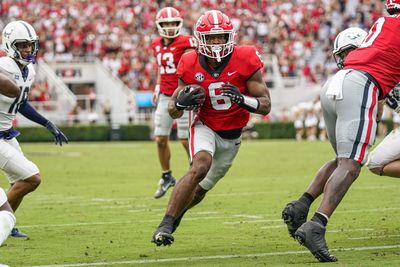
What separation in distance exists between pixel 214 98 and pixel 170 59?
4.59 metres

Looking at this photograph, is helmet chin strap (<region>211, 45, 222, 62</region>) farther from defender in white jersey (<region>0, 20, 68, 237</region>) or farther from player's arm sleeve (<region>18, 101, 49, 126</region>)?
player's arm sleeve (<region>18, 101, 49, 126</region>)

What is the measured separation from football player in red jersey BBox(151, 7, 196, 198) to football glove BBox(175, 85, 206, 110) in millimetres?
4513

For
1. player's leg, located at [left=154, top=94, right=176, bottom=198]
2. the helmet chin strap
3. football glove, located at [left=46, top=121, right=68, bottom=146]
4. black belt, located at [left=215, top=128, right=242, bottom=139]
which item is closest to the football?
the helmet chin strap

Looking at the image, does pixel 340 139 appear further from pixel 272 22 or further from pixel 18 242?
pixel 272 22

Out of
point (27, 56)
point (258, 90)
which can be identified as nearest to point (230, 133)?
point (258, 90)

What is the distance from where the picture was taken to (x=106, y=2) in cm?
3488

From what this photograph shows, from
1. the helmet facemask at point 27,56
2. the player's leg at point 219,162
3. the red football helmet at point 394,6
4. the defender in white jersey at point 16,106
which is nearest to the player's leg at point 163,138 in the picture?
the defender in white jersey at point 16,106

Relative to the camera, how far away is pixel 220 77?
23.4 ft

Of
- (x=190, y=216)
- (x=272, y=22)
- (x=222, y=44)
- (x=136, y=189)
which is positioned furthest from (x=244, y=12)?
(x=222, y=44)

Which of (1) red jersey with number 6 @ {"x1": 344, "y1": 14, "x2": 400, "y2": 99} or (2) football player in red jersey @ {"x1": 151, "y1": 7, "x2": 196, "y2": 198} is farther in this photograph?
(2) football player in red jersey @ {"x1": 151, "y1": 7, "x2": 196, "y2": 198}

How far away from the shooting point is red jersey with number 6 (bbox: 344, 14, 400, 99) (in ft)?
21.7

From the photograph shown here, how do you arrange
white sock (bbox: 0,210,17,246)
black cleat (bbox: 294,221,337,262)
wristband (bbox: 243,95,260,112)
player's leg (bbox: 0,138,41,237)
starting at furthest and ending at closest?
player's leg (bbox: 0,138,41,237) < wristband (bbox: 243,95,260,112) < black cleat (bbox: 294,221,337,262) < white sock (bbox: 0,210,17,246)

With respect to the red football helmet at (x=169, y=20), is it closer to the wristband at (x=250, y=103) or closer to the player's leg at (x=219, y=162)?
the player's leg at (x=219, y=162)

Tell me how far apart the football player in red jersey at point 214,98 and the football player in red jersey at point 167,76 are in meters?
4.19
